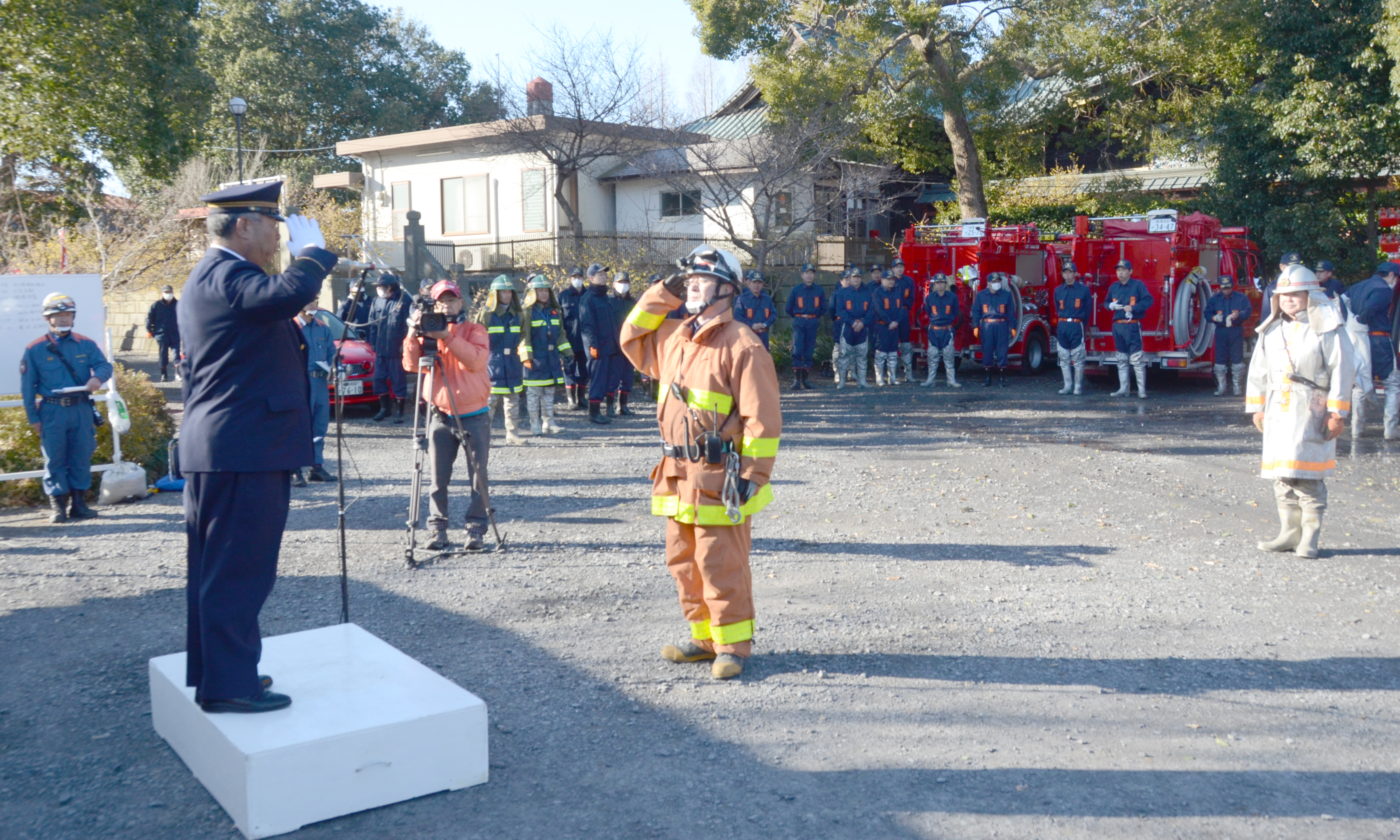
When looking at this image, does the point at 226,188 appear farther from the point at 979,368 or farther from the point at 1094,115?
the point at 1094,115

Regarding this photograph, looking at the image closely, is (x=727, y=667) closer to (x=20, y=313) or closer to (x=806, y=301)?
(x=20, y=313)

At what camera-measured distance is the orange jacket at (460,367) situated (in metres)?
7.32

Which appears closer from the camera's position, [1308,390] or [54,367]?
[1308,390]

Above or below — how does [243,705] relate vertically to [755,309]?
below

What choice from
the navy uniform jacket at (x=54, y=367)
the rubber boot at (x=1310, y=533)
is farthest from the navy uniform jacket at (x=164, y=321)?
the rubber boot at (x=1310, y=533)

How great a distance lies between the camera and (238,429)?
3.95 metres

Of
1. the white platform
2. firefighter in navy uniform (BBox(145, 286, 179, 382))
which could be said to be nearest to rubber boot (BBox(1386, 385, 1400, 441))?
the white platform

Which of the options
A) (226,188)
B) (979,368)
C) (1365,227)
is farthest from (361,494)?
(1365,227)

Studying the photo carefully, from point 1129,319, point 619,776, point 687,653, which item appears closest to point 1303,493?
point 687,653

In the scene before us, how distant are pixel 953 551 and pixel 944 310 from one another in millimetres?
11034

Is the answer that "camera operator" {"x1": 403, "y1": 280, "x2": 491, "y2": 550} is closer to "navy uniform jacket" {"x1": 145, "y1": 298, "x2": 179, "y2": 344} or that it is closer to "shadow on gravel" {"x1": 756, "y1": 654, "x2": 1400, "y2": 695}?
"shadow on gravel" {"x1": 756, "y1": 654, "x2": 1400, "y2": 695}

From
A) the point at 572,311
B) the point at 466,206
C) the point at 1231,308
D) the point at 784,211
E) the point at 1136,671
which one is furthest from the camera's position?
the point at 466,206

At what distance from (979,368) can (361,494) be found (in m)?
14.6

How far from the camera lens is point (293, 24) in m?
35.4
